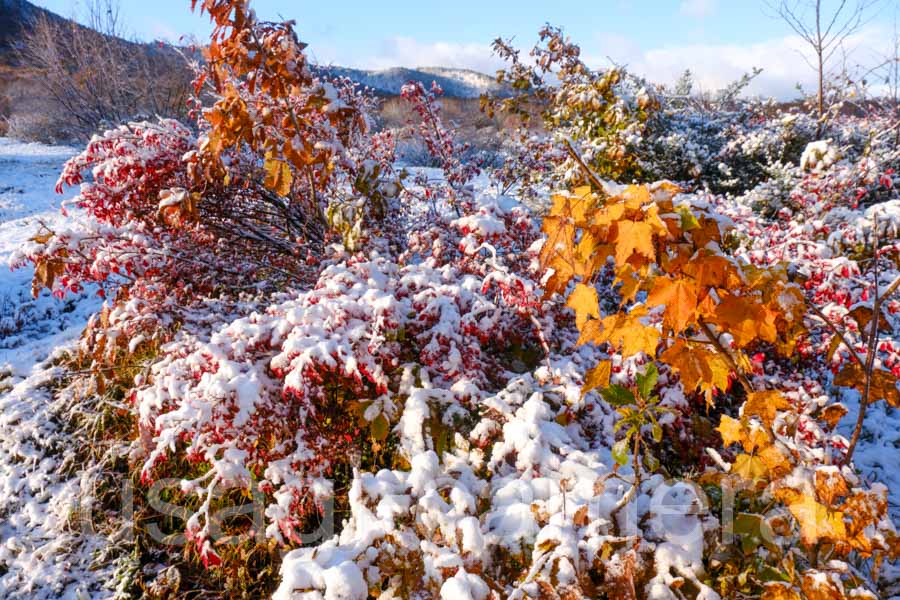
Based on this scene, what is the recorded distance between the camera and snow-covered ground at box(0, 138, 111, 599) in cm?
257

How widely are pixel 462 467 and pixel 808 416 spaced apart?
1853mm

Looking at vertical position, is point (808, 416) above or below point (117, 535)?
above

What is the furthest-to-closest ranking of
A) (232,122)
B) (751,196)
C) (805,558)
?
(751,196) < (232,122) < (805,558)

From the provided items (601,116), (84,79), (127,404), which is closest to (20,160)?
(84,79)

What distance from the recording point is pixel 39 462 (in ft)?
10.3

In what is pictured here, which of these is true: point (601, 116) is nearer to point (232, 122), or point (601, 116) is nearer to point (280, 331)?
point (232, 122)

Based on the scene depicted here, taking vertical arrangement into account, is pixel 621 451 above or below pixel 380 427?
above

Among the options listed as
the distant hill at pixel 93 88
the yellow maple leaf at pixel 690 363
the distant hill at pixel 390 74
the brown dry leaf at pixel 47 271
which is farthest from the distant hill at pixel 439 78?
the yellow maple leaf at pixel 690 363

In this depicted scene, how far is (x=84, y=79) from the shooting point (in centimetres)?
Result: 1074

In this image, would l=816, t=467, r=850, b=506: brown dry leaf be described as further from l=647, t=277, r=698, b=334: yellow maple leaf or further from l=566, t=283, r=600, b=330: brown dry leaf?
l=566, t=283, r=600, b=330: brown dry leaf

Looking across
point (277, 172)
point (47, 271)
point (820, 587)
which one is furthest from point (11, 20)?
point (820, 587)

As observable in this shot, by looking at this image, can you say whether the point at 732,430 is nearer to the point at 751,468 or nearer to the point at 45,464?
the point at 751,468

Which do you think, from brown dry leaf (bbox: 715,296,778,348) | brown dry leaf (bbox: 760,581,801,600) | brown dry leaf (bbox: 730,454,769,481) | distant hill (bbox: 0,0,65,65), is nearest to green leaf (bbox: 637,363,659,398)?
brown dry leaf (bbox: 715,296,778,348)

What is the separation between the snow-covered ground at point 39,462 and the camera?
2.57 metres
